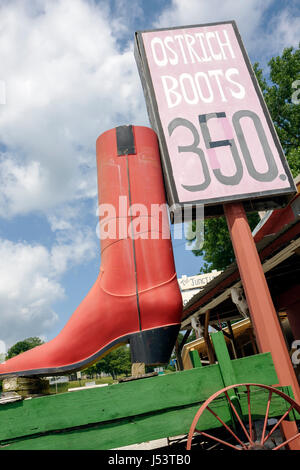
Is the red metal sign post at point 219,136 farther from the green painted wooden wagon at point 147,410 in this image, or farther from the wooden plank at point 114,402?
the wooden plank at point 114,402

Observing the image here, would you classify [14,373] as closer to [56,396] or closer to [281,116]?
[56,396]

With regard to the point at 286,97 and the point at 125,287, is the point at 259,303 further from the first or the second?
the point at 286,97

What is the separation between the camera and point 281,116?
15336 millimetres

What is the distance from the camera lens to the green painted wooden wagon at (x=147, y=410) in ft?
6.60

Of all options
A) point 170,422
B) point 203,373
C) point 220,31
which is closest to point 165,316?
point 203,373

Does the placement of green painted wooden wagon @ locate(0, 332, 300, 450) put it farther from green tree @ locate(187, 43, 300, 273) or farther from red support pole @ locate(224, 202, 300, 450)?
green tree @ locate(187, 43, 300, 273)

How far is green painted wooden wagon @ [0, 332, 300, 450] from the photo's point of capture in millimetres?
2012

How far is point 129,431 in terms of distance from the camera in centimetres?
208

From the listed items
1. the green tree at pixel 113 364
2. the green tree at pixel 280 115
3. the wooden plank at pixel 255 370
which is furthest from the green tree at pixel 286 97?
the green tree at pixel 113 364

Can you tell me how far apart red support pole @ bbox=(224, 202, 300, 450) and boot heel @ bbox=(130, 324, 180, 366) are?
0.82 metres

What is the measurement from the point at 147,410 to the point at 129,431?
167mm

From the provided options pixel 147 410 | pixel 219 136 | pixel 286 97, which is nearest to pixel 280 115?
pixel 286 97

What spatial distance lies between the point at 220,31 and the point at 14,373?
15.4 feet

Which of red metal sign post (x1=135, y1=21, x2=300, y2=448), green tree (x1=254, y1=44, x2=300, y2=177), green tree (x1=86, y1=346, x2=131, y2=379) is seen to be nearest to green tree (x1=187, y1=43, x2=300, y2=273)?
green tree (x1=254, y1=44, x2=300, y2=177)
